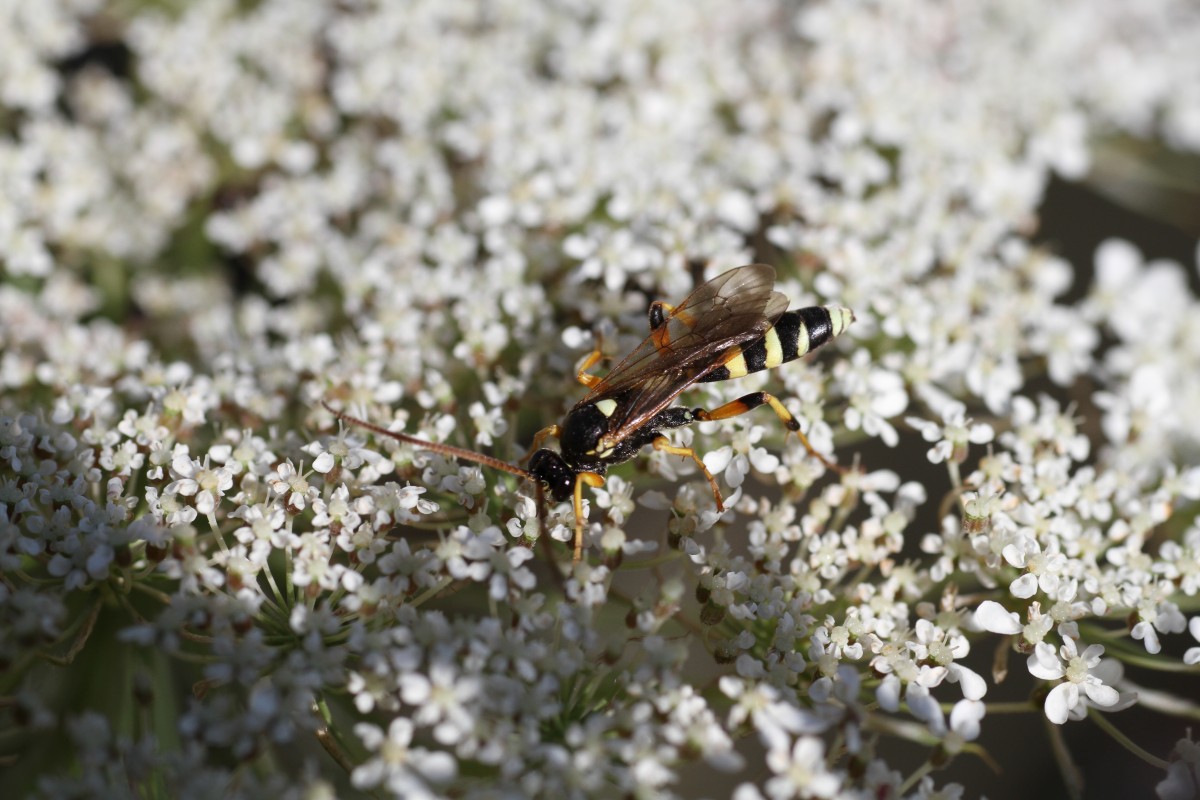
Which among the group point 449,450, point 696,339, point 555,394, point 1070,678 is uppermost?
point 696,339

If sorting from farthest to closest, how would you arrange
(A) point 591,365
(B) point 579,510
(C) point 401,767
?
(A) point 591,365 → (B) point 579,510 → (C) point 401,767

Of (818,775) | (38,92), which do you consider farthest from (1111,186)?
(38,92)

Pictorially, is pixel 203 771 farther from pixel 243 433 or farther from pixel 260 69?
pixel 260 69

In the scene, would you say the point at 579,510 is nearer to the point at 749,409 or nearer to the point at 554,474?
the point at 554,474

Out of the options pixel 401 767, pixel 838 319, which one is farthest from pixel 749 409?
pixel 401 767

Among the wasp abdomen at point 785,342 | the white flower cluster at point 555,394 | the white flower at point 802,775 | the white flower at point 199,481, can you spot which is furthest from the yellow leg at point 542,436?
the white flower at point 802,775

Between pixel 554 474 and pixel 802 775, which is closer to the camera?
pixel 802 775

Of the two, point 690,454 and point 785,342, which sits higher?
point 785,342
